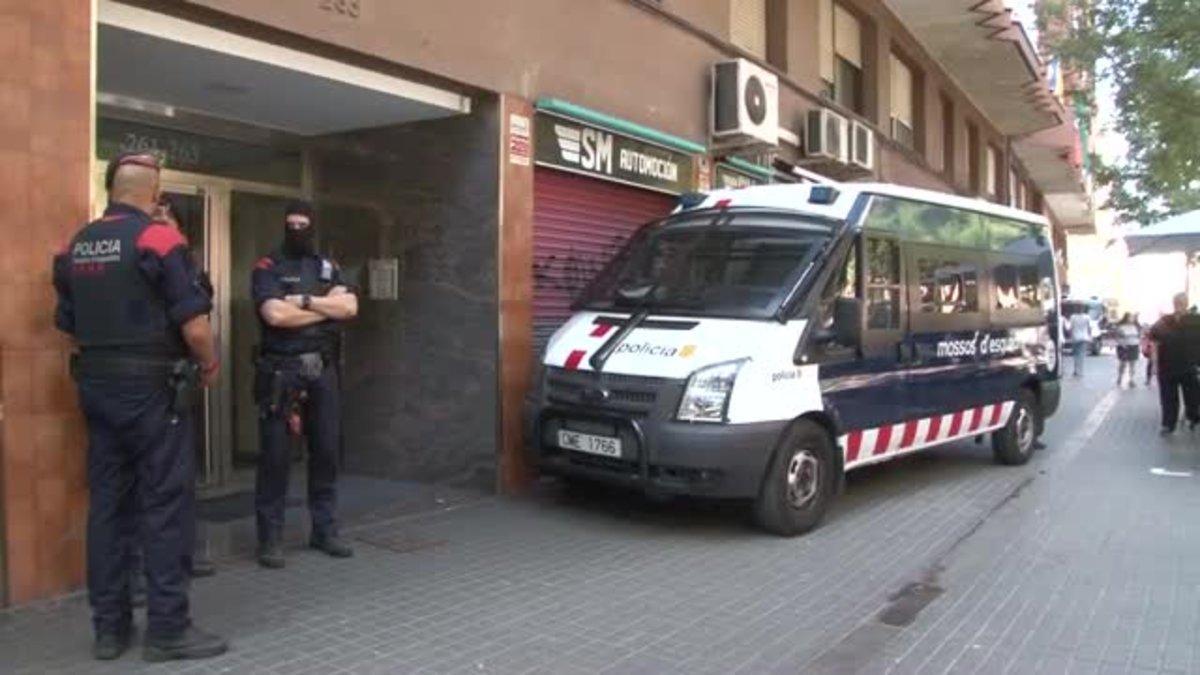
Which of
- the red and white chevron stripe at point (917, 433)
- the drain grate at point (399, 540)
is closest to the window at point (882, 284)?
the red and white chevron stripe at point (917, 433)

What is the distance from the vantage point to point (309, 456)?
6156 millimetres

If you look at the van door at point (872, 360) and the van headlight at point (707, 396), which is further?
the van door at point (872, 360)

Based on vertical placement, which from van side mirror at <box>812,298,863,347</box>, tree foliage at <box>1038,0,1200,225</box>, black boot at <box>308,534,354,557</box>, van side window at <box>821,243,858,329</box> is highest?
tree foliage at <box>1038,0,1200,225</box>

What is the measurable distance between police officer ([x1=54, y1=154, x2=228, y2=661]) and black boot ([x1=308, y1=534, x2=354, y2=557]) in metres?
1.65

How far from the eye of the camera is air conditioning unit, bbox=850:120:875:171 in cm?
1455

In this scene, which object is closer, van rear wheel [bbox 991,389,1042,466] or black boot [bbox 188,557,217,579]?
black boot [bbox 188,557,217,579]

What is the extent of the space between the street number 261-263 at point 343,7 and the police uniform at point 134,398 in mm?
2536

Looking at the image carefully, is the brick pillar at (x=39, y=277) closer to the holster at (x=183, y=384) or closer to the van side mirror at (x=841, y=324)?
the holster at (x=183, y=384)

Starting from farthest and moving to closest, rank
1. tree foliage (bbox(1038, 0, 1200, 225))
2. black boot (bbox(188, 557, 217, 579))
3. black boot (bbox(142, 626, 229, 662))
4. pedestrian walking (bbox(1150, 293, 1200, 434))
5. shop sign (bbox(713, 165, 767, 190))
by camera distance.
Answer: tree foliage (bbox(1038, 0, 1200, 225)), pedestrian walking (bbox(1150, 293, 1200, 434)), shop sign (bbox(713, 165, 767, 190)), black boot (bbox(188, 557, 217, 579)), black boot (bbox(142, 626, 229, 662))

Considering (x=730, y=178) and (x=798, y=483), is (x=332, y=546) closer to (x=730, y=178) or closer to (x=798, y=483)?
(x=798, y=483)

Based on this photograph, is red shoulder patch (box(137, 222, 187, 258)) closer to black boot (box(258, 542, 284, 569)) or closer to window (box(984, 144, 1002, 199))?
black boot (box(258, 542, 284, 569))

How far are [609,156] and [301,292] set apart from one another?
12.9 ft

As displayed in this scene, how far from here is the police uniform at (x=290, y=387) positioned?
586 cm

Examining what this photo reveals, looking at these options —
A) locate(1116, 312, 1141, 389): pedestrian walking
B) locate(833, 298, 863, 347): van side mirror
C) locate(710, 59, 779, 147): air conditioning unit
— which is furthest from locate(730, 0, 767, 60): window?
locate(1116, 312, 1141, 389): pedestrian walking
